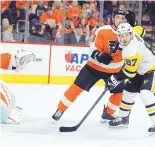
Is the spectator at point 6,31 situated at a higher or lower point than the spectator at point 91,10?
lower

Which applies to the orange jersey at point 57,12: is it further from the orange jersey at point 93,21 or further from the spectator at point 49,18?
the orange jersey at point 93,21

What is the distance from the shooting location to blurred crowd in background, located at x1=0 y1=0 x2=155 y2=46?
7355 mm

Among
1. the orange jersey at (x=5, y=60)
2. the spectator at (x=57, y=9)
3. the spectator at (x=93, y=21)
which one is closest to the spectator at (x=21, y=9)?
the spectator at (x=57, y=9)

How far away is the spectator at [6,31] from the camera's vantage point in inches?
281

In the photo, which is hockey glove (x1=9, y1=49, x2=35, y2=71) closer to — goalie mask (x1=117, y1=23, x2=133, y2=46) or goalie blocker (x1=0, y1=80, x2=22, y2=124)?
goalie blocker (x1=0, y1=80, x2=22, y2=124)

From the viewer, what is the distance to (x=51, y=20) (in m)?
7.61

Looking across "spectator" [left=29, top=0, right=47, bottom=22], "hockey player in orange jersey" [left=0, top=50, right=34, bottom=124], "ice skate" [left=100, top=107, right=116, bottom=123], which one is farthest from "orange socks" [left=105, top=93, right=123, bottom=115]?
"spectator" [left=29, top=0, right=47, bottom=22]

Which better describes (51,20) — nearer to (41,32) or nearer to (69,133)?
(41,32)

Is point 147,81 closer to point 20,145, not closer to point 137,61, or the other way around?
point 137,61

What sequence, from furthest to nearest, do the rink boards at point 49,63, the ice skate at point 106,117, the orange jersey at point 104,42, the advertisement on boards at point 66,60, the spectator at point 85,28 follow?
the spectator at point 85,28 < the advertisement on boards at point 66,60 < the rink boards at point 49,63 < the ice skate at point 106,117 < the orange jersey at point 104,42

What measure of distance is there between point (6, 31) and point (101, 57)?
3.66m

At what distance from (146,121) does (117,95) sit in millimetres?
368

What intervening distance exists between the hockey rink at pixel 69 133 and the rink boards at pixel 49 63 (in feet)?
4.41

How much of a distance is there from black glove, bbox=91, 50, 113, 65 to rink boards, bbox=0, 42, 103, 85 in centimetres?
308
